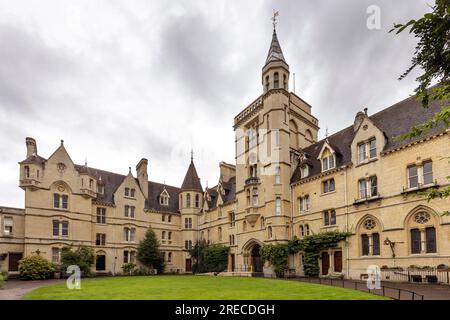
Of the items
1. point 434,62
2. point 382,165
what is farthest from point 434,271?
point 434,62

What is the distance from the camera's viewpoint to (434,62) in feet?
29.3

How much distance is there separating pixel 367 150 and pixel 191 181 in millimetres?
29871

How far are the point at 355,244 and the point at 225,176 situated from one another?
26425mm

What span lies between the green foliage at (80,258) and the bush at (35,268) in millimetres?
1765

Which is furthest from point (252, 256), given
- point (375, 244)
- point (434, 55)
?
point (434, 55)

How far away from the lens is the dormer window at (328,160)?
33.9 meters

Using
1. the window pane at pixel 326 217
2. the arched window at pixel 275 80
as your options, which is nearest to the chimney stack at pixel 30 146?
the arched window at pixel 275 80

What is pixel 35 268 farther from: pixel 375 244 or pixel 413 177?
pixel 413 177

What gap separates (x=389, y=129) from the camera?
1174 inches

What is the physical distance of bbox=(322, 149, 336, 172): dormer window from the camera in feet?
111

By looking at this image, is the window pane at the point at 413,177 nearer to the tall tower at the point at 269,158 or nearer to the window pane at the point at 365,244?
the window pane at the point at 365,244
